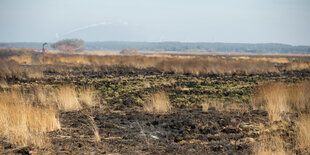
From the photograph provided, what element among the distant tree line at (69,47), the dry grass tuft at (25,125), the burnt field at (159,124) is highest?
the distant tree line at (69,47)

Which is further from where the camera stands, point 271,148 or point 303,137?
point 303,137

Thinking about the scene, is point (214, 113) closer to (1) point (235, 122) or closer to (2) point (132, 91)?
(1) point (235, 122)

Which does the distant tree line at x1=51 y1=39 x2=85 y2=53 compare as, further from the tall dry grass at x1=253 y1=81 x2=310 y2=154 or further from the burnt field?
the tall dry grass at x1=253 y1=81 x2=310 y2=154

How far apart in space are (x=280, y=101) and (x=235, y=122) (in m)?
2.17

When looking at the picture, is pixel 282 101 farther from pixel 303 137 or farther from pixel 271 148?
pixel 271 148

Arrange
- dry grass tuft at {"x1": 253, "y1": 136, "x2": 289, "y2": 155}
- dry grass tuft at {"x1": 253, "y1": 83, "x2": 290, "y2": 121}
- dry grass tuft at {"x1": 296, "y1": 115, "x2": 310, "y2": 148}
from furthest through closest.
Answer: dry grass tuft at {"x1": 253, "y1": 83, "x2": 290, "y2": 121} < dry grass tuft at {"x1": 296, "y1": 115, "x2": 310, "y2": 148} < dry grass tuft at {"x1": 253, "y1": 136, "x2": 289, "y2": 155}

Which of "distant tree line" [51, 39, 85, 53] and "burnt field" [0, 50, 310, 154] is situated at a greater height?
"distant tree line" [51, 39, 85, 53]

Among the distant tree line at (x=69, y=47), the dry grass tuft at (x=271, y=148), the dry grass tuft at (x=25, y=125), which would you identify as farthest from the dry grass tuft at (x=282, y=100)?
the distant tree line at (x=69, y=47)

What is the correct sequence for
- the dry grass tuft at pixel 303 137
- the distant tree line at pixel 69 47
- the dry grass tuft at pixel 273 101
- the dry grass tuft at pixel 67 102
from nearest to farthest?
the dry grass tuft at pixel 303 137
the dry grass tuft at pixel 273 101
the dry grass tuft at pixel 67 102
the distant tree line at pixel 69 47

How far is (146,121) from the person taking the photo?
7.98 metres

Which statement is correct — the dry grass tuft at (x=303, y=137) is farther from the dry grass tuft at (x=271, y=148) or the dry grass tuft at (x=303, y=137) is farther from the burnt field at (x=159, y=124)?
the dry grass tuft at (x=271, y=148)

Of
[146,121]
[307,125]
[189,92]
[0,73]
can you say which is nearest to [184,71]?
[189,92]

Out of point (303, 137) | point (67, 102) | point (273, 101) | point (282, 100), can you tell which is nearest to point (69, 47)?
point (67, 102)

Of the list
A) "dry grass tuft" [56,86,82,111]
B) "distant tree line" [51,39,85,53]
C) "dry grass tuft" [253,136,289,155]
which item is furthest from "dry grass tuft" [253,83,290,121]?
"distant tree line" [51,39,85,53]
